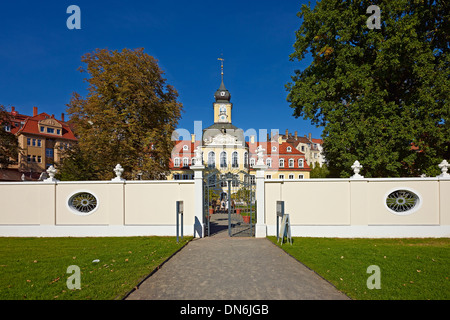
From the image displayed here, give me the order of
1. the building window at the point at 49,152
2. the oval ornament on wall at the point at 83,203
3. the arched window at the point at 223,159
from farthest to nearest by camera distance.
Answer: the arched window at the point at 223,159 → the building window at the point at 49,152 → the oval ornament on wall at the point at 83,203

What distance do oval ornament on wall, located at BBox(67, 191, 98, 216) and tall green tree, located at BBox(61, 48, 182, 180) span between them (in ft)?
17.5

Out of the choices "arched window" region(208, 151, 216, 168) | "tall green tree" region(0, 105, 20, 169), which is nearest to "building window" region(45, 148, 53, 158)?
"tall green tree" region(0, 105, 20, 169)

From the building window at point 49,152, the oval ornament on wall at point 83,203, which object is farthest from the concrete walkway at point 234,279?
the building window at point 49,152

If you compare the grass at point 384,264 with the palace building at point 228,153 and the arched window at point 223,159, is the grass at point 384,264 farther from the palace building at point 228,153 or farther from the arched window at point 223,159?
the arched window at point 223,159

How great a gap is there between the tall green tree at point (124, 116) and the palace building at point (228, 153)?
20.6m

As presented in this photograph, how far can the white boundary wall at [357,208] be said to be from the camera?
10469mm

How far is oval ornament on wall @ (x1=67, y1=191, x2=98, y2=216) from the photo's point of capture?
37.0 ft

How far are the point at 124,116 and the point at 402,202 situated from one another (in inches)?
634

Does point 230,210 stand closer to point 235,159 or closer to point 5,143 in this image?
point 5,143

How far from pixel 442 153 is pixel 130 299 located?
16490mm

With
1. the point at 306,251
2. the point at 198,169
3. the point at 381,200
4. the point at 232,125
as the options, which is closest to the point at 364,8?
the point at 381,200

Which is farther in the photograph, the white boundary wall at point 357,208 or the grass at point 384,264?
the white boundary wall at point 357,208

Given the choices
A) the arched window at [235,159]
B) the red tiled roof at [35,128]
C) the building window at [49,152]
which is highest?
the red tiled roof at [35,128]

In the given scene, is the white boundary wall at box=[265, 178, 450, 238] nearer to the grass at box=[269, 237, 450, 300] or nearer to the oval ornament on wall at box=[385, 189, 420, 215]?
the oval ornament on wall at box=[385, 189, 420, 215]
